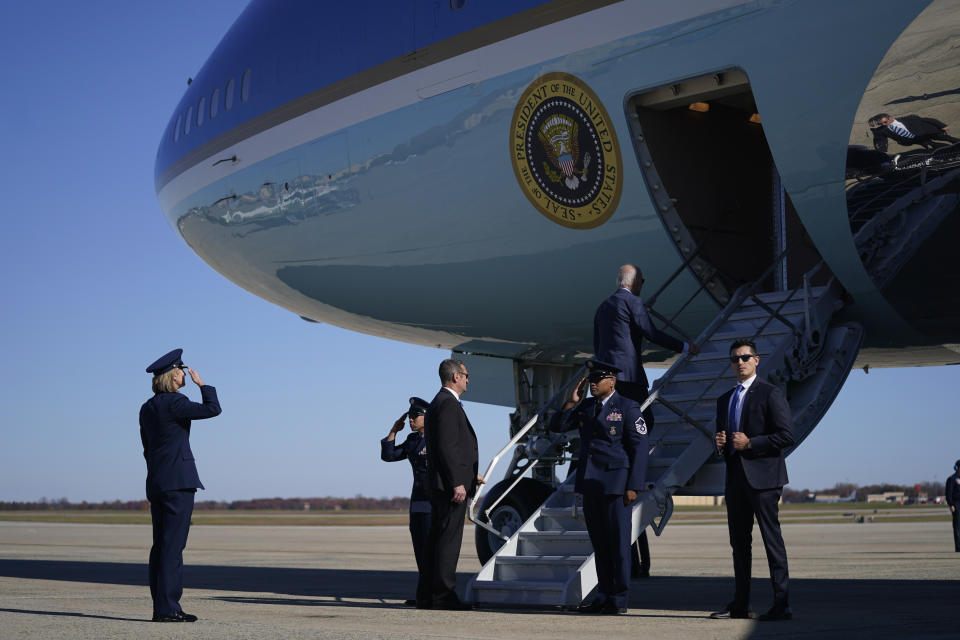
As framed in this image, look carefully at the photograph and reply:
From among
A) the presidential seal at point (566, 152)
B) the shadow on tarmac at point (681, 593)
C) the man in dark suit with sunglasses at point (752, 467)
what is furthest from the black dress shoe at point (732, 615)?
the presidential seal at point (566, 152)

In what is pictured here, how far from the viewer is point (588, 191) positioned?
29.7ft

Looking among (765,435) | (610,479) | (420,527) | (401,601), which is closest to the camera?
(765,435)

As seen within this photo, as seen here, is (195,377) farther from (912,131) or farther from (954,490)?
(954,490)

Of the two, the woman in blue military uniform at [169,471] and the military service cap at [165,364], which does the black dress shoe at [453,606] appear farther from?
the military service cap at [165,364]

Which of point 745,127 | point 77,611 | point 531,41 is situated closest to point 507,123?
point 531,41

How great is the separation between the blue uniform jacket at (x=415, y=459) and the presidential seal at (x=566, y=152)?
7.00 feet

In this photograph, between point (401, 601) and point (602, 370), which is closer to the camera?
point (602, 370)

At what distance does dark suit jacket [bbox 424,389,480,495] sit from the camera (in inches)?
304

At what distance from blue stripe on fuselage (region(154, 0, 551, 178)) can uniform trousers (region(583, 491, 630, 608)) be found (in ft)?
12.6

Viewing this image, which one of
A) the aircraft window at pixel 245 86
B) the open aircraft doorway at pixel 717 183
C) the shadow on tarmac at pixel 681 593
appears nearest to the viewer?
the shadow on tarmac at pixel 681 593

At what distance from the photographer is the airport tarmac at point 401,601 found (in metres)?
6.16

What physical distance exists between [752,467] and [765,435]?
200 mm

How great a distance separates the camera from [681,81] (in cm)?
805

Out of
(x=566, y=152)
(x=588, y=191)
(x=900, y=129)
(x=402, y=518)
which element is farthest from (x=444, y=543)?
(x=402, y=518)
